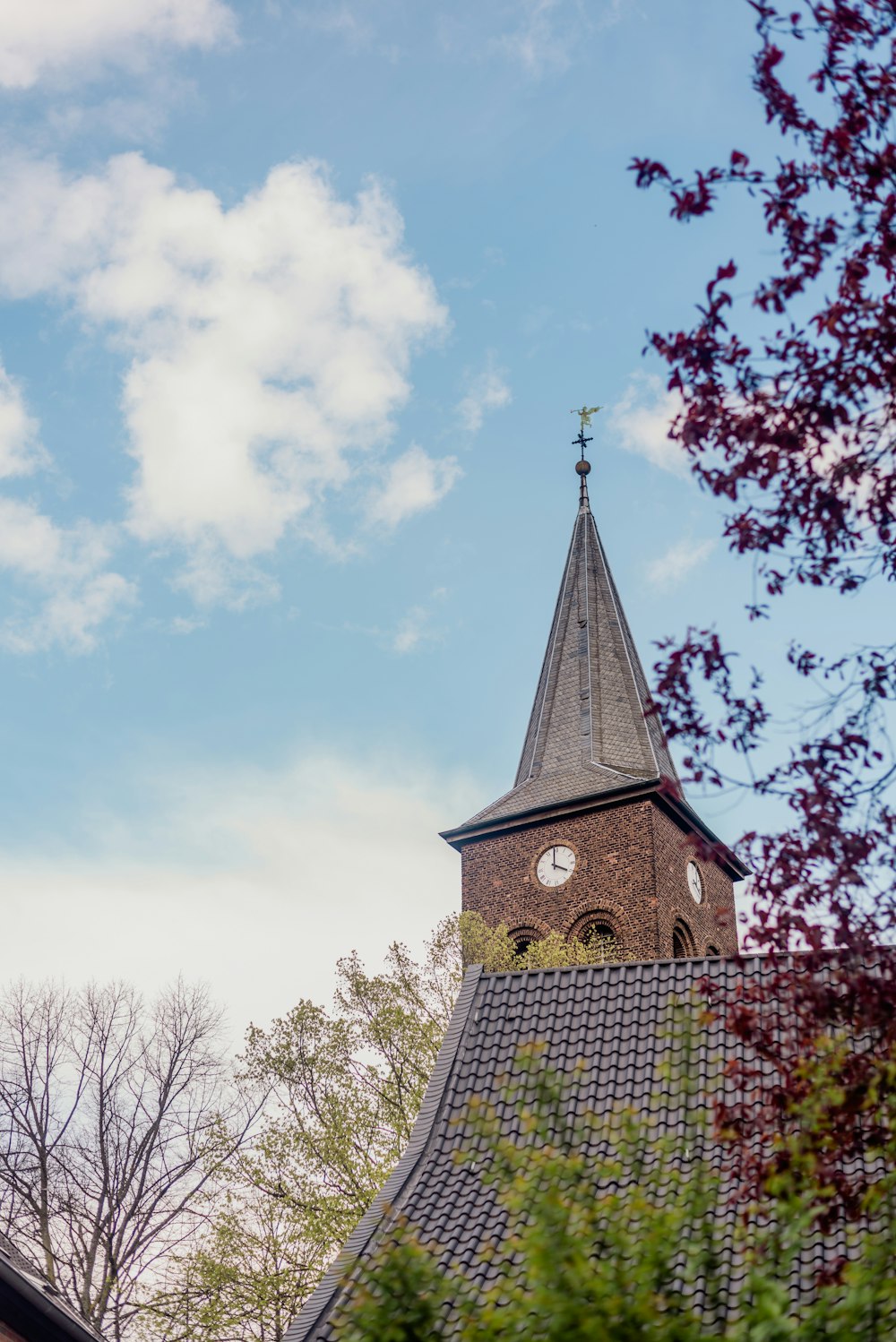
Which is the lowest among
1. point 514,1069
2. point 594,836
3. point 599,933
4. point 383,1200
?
point 383,1200

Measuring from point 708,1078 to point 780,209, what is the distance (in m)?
7.82

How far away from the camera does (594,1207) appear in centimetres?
461

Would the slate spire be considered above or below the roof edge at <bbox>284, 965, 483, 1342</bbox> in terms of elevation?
above

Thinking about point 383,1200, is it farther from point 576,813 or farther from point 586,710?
point 586,710

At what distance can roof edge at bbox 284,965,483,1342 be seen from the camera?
36.5ft

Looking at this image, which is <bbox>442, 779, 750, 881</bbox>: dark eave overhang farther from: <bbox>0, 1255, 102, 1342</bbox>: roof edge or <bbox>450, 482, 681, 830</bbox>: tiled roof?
<bbox>0, 1255, 102, 1342</bbox>: roof edge

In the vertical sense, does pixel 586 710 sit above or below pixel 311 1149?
above

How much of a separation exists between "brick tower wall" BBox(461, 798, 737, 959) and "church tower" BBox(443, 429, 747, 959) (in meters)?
0.02

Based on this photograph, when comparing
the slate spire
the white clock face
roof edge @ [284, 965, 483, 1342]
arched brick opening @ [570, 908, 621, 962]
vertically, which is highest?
the slate spire

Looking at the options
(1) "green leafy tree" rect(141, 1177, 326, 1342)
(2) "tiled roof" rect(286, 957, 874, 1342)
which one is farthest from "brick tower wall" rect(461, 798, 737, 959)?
(2) "tiled roof" rect(286, 957, 874, 1342)

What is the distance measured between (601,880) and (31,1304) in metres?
20.5

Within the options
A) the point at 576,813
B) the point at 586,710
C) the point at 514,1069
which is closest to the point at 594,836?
the point at 576,813

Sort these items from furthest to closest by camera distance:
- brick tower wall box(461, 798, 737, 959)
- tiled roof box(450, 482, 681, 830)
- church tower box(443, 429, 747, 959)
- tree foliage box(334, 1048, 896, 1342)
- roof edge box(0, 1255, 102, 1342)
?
tiled roof box(450, 482, 681, 830) < church tower box(443, 429, 747, 959) < brick tower wall box(461, 798, 737, 959) < roof edge box(0, 1255, 102, 1342) < tree foliage box(334, 1048, 896, 1342)

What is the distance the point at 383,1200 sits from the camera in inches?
461
